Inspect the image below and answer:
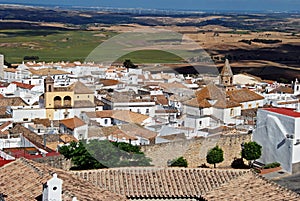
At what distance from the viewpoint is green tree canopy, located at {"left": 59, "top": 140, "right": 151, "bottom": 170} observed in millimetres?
11977

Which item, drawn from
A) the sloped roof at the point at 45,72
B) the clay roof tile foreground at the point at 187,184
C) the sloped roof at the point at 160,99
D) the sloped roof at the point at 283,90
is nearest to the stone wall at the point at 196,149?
the clay roof tile foreground at the point at 187,184

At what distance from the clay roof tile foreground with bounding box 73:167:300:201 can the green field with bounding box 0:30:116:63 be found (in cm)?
4685

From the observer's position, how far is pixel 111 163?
1170 centimetres

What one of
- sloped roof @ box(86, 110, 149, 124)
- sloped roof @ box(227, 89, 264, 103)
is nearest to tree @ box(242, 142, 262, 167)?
sloped roof @ box(86, 110, 149, 124)

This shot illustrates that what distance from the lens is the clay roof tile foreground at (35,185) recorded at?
6.84 meters

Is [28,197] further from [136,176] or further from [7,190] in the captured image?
[136,176]

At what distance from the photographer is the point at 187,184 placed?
8.21 m

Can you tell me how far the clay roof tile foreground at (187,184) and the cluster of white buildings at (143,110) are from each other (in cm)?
649

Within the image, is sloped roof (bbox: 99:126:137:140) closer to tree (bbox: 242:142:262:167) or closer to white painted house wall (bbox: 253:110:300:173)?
tree (bbox: 242:142:262:167)

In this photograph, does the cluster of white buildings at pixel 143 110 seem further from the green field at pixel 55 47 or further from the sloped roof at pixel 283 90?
the green field at pixel 55 47

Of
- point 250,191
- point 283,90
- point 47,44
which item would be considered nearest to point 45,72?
point 283,90

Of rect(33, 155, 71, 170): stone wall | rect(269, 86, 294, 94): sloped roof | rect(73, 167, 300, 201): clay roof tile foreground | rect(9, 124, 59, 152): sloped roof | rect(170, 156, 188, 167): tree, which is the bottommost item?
rect(269, 86, 294, 94): sloped roof

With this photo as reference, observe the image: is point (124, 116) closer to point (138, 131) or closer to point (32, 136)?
point (138, 131)

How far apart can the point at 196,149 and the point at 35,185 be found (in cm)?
814
